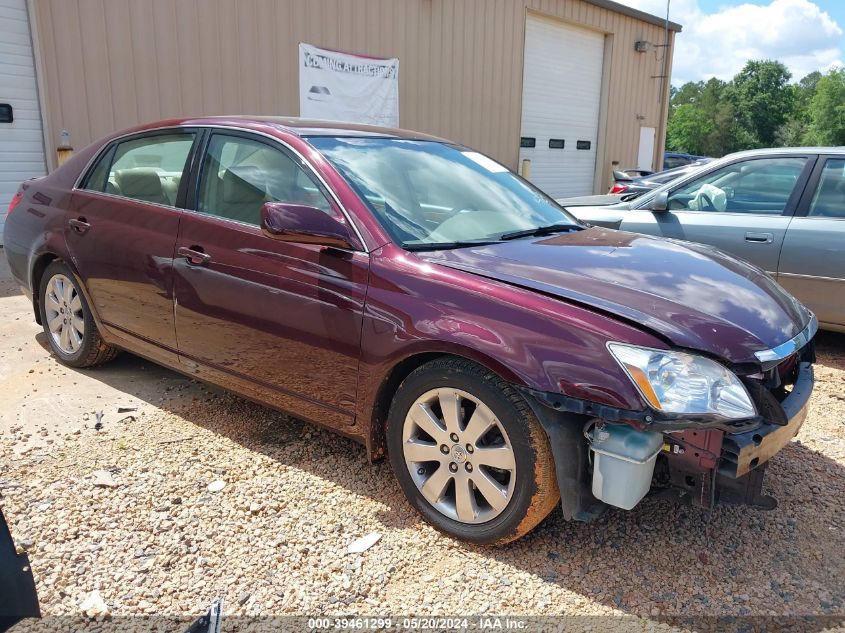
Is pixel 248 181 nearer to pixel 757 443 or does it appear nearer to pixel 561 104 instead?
pixel 757 443

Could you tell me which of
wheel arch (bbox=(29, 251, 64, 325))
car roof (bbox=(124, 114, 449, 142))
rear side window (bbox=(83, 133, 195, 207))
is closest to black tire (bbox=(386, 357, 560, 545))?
car roof (bbox=(124, 114, 449, 142))

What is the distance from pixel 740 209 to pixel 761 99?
7966cm

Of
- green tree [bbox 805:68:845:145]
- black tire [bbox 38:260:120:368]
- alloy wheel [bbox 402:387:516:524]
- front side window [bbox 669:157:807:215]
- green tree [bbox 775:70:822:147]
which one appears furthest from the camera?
green tree [bbox 775:70:822:147]

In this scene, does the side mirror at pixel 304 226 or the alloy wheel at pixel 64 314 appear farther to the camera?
the alloy wheel at pixel 64 314

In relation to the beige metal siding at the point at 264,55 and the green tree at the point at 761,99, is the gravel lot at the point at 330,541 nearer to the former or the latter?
the beige metal siding at the point at 264,55

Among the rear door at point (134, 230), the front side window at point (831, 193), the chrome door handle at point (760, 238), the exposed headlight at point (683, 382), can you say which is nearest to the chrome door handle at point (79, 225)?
the rear door at point (134, 230)

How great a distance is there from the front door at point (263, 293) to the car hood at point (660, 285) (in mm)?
485

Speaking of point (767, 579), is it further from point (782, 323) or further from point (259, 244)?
point (259, 244)

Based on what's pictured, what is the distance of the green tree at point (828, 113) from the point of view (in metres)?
63.5

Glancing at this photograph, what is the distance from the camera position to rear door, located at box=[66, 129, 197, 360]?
355 cm

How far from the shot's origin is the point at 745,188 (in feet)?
17.3

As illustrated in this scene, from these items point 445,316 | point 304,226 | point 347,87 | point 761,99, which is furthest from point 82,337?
point 761,99

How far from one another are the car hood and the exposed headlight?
7 centimetres

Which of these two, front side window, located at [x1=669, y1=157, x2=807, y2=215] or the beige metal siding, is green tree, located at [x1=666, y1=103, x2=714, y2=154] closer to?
the beige metal siding
